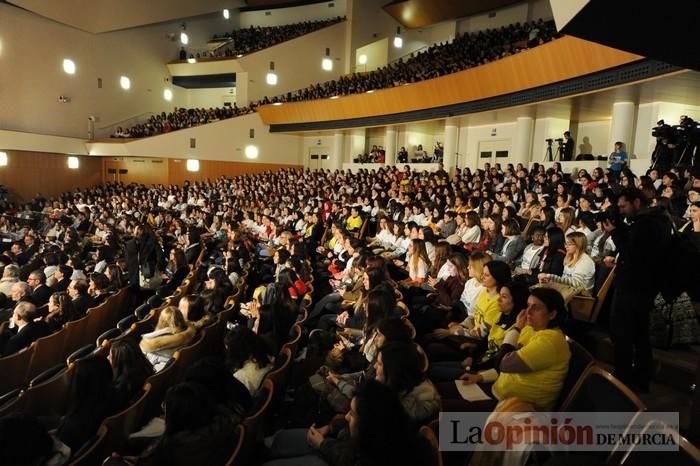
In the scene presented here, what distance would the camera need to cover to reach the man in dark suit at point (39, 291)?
14.1 feet

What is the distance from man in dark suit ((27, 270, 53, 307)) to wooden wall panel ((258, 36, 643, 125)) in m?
8.03

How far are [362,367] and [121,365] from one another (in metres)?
1.24

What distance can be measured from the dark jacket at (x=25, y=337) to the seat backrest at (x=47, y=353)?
148 mm

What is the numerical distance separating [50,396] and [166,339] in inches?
25.1

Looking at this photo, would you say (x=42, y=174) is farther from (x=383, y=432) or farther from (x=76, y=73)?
(x=383, y=432)

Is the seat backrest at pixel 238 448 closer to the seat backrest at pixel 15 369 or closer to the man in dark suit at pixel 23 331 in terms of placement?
the seat backrest at pixel 15 369

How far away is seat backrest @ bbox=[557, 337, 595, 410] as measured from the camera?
1.68m

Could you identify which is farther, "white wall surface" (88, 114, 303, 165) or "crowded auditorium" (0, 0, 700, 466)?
"white wall surface" (88, 114, 303, 165)

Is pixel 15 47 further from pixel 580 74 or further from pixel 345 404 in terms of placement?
pixel 345 404

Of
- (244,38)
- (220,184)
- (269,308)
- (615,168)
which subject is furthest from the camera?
(244,38)

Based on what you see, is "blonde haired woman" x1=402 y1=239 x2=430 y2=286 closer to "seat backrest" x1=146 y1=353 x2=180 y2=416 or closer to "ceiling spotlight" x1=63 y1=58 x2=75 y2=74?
"seat backrest" x1=146 y1=353 x2=180 y2=416

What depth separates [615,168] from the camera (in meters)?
7.15

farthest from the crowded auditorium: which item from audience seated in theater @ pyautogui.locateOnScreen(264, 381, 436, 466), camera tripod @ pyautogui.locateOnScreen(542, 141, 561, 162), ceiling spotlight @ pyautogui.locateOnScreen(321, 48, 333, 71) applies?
ceiling spotlight @ pyautogui.locateOnScreen(321, 48, 333, 71)

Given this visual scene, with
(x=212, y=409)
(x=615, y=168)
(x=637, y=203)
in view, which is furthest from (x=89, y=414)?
(x=615, y=168)
